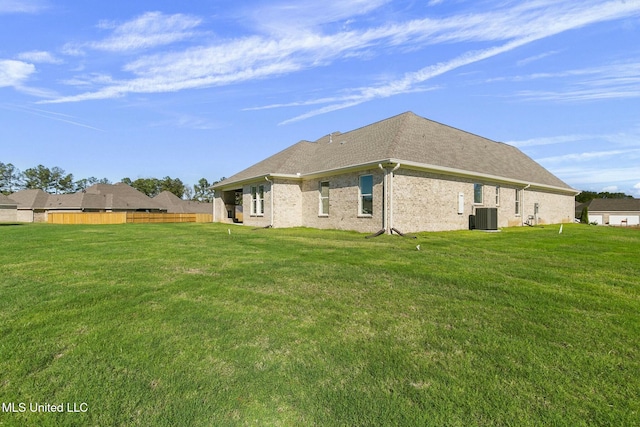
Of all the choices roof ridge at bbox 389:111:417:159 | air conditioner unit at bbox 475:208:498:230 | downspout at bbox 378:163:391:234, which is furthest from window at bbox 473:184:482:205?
downspout at bbox 378:163:391:234

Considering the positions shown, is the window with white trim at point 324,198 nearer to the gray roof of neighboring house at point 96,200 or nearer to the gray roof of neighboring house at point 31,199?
the gray roof of neighboring house at point 96,200

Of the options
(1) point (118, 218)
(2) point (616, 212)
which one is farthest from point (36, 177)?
(2) point (616, 212)

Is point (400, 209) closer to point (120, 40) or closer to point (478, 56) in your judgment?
point (478, 56)

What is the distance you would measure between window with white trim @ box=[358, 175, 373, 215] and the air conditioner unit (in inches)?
238

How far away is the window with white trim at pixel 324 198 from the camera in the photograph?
56.4 feet

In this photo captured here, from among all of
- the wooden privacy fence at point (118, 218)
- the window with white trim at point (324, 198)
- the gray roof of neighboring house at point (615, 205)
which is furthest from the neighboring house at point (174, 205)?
the gray roof of neighboring house at point (615, 205)

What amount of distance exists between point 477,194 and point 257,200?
1322 cm

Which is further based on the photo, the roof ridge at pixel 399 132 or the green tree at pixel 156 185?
the green tree at pixel 156 185

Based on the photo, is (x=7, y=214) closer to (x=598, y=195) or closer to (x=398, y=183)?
(x=398, y=183)

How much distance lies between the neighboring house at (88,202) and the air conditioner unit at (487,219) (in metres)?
45.3

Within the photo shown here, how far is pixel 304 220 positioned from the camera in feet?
62.0

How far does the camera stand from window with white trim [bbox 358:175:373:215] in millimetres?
14492

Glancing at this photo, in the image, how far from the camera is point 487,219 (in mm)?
15711

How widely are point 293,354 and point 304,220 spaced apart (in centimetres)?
1607
